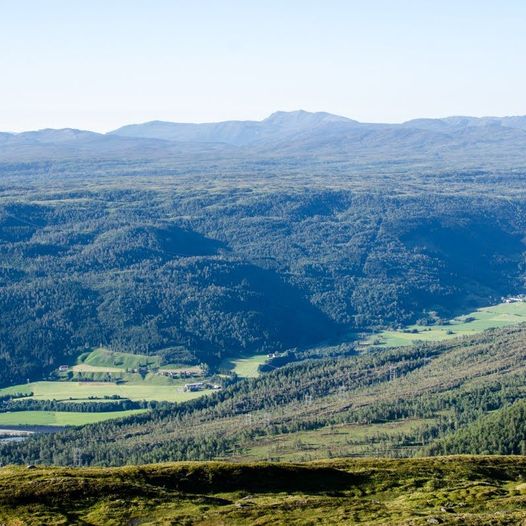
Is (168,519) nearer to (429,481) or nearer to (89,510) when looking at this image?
(89,510)

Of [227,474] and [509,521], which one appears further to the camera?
[227,474]

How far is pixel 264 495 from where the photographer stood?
97.9 m

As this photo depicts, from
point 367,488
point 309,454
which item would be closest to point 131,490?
point 367,488

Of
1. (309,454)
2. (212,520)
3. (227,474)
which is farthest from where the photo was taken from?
(309,454)

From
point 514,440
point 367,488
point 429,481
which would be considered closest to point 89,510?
point 367,488

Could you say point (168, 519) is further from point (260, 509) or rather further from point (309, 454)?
point (309, 454)

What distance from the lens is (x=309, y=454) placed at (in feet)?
646

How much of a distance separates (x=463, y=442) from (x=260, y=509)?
9075 centimetres

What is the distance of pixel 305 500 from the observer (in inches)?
3649

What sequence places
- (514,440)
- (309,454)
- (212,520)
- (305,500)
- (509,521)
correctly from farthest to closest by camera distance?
(309,454) < (514,440) < (305,500) < (212,520) < (509,521)

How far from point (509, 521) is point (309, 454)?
11948 cm

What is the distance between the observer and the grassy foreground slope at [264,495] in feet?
283

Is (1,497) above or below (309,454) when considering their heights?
above

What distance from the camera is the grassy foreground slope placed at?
86.1 m
